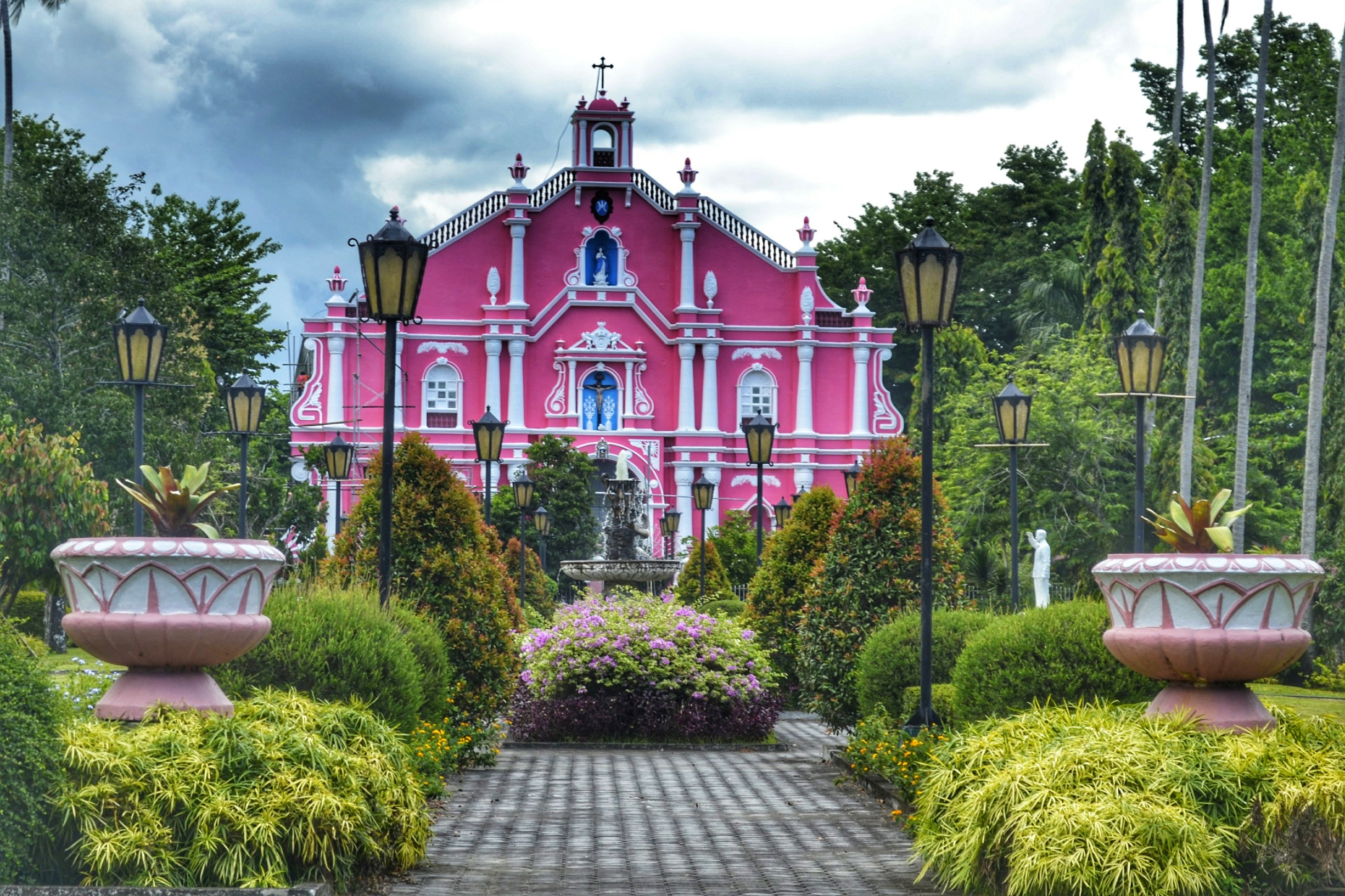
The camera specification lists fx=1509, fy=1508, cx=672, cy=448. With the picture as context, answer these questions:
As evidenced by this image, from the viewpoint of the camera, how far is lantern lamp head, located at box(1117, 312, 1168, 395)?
13430 millimetres

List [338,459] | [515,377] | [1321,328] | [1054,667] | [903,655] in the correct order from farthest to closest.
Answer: [515,377] < [1321,328] < [338,459] < [903,655] < [1054,667]

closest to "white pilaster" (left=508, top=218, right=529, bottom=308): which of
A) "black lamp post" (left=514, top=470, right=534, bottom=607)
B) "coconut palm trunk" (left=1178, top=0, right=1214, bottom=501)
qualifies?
"black lamp post" (left=514, top=470, right=534, bottom=607)

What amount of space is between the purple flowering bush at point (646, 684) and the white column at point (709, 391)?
32.9 m

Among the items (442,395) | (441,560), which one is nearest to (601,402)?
(442,395)

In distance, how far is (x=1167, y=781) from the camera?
668 cm

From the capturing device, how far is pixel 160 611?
25.0ft

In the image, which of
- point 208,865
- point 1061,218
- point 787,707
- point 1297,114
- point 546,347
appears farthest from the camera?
point 1061,218

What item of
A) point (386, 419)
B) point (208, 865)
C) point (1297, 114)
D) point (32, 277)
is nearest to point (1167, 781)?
point (208, 865)

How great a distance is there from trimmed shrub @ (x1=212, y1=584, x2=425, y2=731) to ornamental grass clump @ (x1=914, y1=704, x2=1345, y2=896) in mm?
3636

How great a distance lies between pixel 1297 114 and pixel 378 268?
35.9 m

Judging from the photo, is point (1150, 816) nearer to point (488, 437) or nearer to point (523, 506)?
point (488, 437)

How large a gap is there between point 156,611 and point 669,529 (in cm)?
3493

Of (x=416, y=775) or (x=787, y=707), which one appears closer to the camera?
(x=416, y=775)

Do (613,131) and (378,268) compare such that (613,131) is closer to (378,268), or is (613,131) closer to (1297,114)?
(1297,114)
